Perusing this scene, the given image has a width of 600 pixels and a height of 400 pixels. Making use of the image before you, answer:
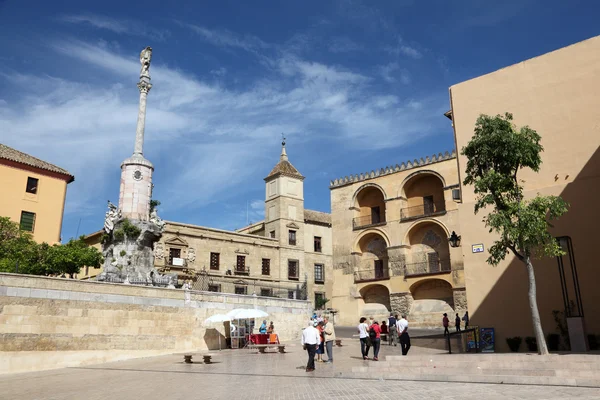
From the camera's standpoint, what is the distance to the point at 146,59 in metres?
24.5

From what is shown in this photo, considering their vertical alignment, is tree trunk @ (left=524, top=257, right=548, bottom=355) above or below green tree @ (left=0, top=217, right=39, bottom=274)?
below

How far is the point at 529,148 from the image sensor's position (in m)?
12.2

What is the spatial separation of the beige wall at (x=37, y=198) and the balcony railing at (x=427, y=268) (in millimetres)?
24544

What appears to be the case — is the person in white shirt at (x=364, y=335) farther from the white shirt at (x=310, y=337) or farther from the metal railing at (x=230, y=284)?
the metal railing at (x=230, y=284)

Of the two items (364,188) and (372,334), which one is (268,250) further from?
(372,334)

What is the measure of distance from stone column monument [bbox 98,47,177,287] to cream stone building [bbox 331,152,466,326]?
19.9 m

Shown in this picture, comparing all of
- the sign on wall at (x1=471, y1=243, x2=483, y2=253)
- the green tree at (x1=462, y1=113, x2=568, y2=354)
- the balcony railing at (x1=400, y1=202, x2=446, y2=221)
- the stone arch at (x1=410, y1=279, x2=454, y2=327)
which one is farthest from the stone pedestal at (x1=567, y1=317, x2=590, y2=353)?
the balcony railing at (x1=400, y1=202, x2=446, y2=221)

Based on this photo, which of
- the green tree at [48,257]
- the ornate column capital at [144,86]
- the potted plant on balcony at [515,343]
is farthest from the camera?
the ornate column capital at [144,86]

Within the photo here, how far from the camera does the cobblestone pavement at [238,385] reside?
7.86m

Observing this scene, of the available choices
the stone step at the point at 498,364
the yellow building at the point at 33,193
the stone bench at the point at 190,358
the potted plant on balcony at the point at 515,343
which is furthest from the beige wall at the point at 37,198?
the potted plant on balcony at the point at 515,343

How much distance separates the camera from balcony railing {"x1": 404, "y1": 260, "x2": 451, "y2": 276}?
113 ft

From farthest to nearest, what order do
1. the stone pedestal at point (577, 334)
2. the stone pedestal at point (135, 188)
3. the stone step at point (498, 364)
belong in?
the stone pedestal at point (135, 188)
the stone pedestal at point (577, 334)
the stone step at point (498, 364)

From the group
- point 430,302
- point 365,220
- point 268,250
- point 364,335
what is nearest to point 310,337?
point 364,335

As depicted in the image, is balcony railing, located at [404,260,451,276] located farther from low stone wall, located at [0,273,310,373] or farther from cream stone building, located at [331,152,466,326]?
low stone wall, located at [0,273,310,373]
